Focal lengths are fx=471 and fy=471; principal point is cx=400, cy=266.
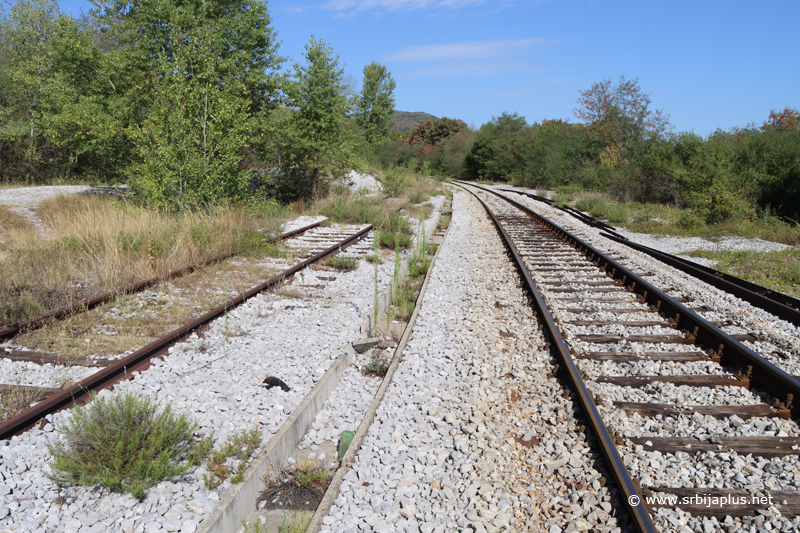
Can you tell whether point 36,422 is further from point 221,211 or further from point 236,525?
point 221,211

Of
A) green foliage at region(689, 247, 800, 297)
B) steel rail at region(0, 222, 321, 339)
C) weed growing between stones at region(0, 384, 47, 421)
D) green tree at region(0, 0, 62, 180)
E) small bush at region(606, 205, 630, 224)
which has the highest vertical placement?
green tree at region(0, 0, 62, 180)

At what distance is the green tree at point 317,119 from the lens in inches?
649

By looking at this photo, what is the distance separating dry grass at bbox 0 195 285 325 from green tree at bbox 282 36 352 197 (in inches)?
269

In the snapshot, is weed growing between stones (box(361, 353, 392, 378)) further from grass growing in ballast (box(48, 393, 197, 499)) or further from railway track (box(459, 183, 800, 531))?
grass growing in ballast (box(48, 393, 197, 499))

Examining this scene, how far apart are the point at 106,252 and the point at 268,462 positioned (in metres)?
5.62

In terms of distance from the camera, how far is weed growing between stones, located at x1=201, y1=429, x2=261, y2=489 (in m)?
3.06

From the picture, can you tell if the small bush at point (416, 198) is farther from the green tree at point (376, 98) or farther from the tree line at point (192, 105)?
the green tree at point (376, 98)

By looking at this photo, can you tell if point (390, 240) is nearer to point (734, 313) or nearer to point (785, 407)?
point (734, 313)

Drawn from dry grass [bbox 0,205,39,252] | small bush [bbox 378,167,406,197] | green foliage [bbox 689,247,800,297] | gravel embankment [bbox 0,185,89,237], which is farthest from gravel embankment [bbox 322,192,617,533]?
small bush [bbox 378,167,406,197]

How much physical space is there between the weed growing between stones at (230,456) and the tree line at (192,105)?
8.51 m

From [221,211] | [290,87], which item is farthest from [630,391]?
[290,87]

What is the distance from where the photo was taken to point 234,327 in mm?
5617

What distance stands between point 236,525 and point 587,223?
15612 mm

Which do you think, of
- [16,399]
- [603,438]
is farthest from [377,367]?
[16,399]
